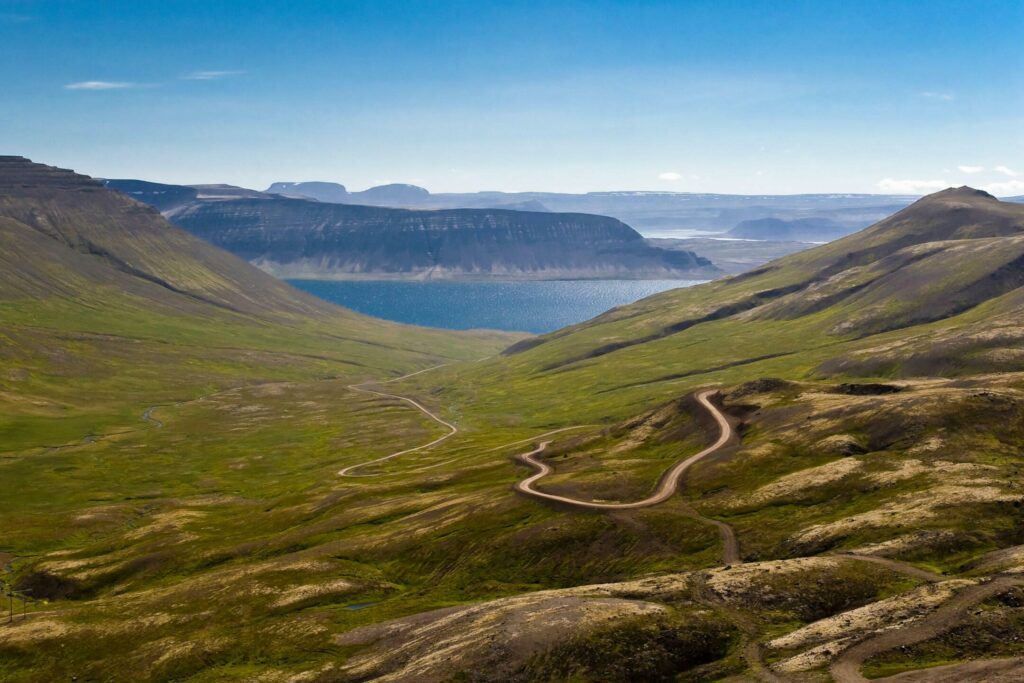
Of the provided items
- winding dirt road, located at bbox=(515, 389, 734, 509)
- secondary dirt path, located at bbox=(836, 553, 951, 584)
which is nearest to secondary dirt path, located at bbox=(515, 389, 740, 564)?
winding dirt road, located at bbox=(515, 389, 734, 509)

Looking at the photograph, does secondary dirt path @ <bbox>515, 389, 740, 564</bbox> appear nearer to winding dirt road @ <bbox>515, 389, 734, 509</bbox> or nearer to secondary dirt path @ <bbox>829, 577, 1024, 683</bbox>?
winding dirt road @ <bbox>515, 389, 734, 509</bbox>

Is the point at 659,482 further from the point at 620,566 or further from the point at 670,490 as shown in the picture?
the point at 620,566

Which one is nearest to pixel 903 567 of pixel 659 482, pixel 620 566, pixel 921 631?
pixel 921 631

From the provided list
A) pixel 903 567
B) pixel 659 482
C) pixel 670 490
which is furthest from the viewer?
pixel 659 482

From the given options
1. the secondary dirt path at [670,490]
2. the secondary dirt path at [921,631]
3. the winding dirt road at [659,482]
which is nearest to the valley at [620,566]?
the secondary dirt path at [921,631]

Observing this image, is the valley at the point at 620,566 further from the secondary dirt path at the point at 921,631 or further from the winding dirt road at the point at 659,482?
the winding dirt road at the point at 659,482

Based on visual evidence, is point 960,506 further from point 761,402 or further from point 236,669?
point 236,669
